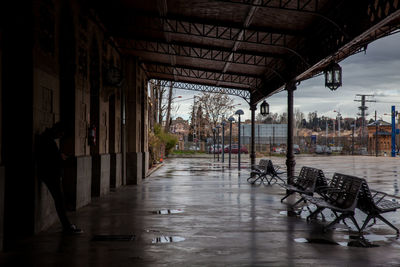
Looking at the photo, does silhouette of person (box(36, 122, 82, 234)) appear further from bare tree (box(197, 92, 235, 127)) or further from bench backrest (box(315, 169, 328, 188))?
bare tree (box(197, 92, 235, 127))

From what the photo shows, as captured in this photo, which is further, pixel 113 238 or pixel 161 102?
pixel 161 102

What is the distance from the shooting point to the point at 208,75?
23984 millimetres

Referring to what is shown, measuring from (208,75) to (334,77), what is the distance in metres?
13.4

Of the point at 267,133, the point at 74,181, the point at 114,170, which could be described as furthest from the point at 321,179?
the point at 267,133

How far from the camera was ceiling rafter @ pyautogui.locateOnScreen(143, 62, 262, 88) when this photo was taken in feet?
74.4

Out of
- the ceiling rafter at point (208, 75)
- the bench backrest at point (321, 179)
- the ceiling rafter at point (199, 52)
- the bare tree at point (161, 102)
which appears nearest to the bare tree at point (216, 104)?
the bare tree at point (161, 102)

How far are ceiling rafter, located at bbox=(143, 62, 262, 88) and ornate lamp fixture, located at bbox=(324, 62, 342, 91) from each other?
35.8 feet

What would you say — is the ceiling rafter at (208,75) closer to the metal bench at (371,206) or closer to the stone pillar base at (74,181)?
the stone pillar base at (74,181)

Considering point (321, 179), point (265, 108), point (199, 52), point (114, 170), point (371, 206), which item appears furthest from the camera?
point (265, 108)

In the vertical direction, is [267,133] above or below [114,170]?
above

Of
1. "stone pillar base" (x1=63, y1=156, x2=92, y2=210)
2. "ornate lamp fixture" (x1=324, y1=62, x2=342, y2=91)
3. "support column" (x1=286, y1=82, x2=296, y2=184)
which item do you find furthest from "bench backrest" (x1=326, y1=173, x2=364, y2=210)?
"support column" (x1=286, y1=82, x2=296, y2=184)

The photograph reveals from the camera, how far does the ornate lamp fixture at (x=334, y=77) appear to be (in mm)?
11008

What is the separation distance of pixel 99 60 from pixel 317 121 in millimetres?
149520

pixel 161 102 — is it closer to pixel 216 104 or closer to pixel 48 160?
pixel 216 104
